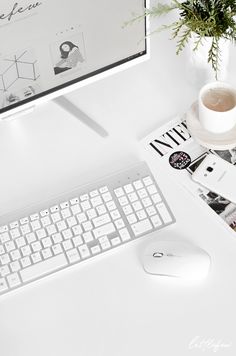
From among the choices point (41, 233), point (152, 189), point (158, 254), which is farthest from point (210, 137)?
point (41, 233)

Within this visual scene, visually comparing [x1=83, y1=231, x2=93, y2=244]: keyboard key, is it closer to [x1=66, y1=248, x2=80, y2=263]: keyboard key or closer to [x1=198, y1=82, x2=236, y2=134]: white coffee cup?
[x1=66, y1=248, x2=80, y2=263]: keyboard key

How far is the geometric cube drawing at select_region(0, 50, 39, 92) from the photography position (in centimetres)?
97

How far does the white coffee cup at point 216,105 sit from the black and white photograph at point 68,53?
0.23 m

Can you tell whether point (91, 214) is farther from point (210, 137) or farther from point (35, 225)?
point (210, 137)

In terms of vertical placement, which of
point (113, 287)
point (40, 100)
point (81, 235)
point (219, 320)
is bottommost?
point (219, 320)

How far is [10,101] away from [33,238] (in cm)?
25

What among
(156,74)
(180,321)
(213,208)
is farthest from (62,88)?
(180,321)

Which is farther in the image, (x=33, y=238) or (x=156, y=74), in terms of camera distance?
(x=156, y=74)

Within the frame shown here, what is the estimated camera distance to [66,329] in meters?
0.93

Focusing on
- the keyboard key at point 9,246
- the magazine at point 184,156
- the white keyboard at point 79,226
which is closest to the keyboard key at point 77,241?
the white keyboard at point 79,226

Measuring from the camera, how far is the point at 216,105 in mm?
1075

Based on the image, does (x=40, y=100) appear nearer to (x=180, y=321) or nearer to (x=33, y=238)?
(x=33, y=238)

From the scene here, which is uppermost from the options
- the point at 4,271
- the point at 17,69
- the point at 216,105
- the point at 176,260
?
the point at 17,69

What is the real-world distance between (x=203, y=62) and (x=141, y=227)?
353 millimetres
